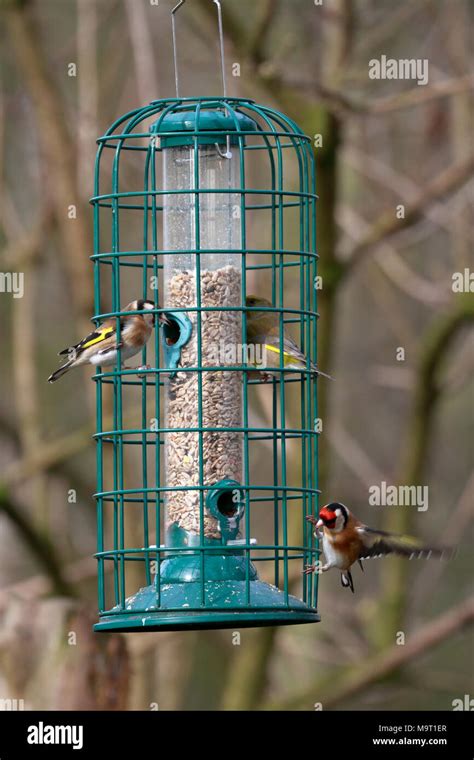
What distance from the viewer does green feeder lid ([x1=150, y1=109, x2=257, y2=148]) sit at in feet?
30.3

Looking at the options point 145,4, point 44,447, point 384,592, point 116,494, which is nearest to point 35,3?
point 145,4

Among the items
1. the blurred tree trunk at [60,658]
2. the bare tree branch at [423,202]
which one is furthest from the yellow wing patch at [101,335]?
the bare tree branch at [423,202]

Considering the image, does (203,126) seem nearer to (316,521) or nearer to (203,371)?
(203,371)

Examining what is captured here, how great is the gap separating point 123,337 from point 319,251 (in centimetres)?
630

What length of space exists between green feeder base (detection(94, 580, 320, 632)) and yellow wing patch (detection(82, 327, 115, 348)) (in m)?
1.90

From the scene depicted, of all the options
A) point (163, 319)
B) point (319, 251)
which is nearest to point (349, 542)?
point (163, 319)

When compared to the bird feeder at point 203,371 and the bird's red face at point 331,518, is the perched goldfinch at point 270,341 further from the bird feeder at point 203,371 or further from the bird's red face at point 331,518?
the bird's red face at point 331,518

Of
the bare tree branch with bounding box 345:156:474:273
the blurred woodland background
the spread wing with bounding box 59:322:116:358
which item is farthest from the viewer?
the bare tree branch with bounding box 345:156:474:273

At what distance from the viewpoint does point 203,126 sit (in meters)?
9.23

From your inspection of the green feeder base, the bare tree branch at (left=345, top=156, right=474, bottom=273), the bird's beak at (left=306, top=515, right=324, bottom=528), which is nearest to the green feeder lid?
the bird's beak at (left=306, top=515, right=324, bottom=528)

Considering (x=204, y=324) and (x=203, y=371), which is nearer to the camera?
(x=203, y=371)

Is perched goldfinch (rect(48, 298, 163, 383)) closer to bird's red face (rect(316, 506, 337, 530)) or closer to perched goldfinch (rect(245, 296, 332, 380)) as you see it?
perched goldfinch (rect(245, 296, 332, 380))

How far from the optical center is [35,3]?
1662cm

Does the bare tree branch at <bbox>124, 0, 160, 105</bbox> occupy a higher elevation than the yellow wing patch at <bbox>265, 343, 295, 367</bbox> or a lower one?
higher
